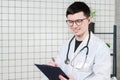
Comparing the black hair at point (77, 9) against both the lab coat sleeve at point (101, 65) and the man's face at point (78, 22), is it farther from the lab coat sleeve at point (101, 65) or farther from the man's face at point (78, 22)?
the lab coat sleeve at point (101, 65)

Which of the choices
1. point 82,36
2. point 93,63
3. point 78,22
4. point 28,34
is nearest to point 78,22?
point 78,22

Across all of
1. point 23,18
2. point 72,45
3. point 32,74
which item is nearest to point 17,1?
point 23,18

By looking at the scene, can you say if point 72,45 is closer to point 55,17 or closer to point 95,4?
point 55,17

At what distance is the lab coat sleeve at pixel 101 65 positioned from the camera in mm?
1506

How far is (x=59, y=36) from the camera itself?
3.44 meters

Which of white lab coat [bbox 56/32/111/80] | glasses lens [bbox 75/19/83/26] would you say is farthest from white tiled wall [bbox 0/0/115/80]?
glasses lens [bbox 75/19/83/26]

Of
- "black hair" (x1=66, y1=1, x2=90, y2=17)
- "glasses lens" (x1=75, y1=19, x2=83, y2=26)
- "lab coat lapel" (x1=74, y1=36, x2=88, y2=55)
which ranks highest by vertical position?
"black hair" (x1=66, y1=1, x2=90, y2=17)

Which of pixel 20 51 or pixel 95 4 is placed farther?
pixel 95 4

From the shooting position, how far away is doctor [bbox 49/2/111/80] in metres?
1.52

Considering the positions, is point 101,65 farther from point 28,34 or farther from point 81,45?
point 28,34

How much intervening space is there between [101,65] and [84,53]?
16cm

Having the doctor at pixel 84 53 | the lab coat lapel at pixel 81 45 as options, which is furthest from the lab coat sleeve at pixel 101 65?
the lab coat lapel at pixel 81 45

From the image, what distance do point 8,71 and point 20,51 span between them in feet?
0.98

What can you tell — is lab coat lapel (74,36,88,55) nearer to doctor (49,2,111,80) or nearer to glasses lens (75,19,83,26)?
doctor (49,2,111,80)
